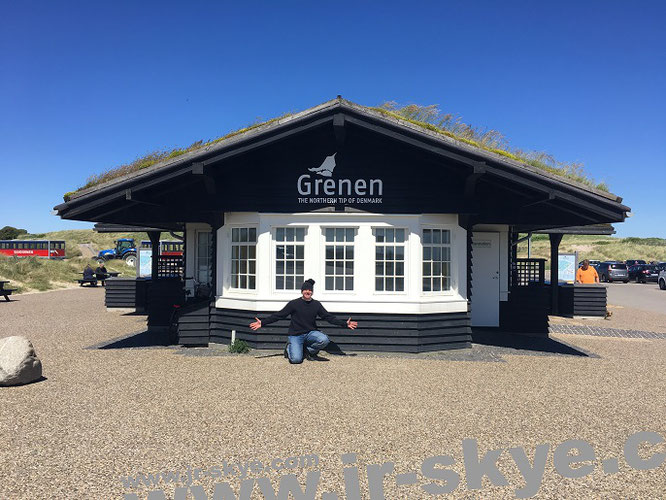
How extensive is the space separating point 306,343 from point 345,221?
266cm

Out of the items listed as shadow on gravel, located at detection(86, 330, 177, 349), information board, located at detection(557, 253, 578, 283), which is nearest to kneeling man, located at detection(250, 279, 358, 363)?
shadow on gravel, located at detection(86, 330, 177, 349)

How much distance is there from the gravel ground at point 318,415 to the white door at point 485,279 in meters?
3.14

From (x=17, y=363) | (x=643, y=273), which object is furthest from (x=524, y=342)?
(x=643, y=273)

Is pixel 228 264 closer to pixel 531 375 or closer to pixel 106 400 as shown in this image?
pixel 106 400

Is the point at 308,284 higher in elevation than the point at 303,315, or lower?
higher

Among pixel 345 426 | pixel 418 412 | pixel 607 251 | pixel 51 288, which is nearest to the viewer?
pixel 345 426

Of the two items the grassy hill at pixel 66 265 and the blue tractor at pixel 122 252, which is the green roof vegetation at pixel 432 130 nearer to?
the grassy hill at pixel 66 265

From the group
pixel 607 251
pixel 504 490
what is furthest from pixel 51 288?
pixel 607 251

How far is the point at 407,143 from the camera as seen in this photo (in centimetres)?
939

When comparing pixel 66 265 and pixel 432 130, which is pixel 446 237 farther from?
pixel 66 265

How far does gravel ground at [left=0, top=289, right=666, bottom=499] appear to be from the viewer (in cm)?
418

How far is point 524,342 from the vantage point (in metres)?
11.4

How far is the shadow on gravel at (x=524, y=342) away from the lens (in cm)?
1044

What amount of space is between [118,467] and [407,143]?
734cm
